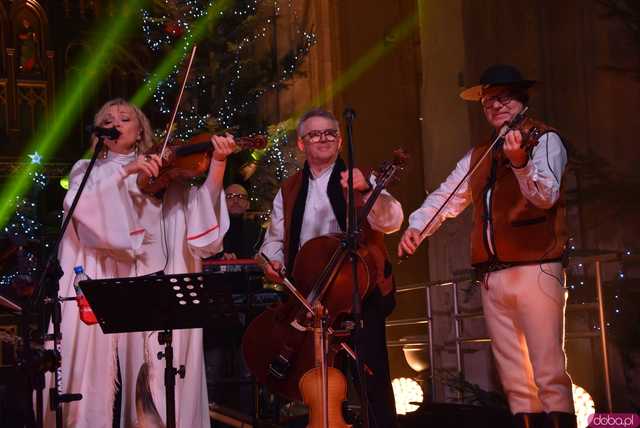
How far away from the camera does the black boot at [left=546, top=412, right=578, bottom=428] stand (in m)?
4.80

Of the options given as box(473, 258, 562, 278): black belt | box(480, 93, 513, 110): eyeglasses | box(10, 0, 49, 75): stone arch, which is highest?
box(10, 0, 49, 75): stone arch

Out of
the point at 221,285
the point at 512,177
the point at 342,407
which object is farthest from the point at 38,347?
the point at 512,177

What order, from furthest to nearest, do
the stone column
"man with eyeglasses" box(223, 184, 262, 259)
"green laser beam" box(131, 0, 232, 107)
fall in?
"green laser beam" box(131, 0, 232, 107)
"man with eyeglasses" box(223, 184, 262, 259)
the stone column

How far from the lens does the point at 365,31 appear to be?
1141cm

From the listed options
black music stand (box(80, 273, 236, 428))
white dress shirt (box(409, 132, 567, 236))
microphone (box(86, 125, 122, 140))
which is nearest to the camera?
black music stand (box(80, 273, 236, 428))

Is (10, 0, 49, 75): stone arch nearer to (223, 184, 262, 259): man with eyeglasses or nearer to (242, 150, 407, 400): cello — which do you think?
(223, 184, 262, 259): man with eyeglasses

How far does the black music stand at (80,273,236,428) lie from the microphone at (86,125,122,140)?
97 centimetres

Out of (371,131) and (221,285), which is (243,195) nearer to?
(371,131)

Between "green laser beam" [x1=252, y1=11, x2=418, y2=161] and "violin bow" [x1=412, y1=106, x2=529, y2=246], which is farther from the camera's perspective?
"green laser beam" [x1=252, y1=11, x2=418, y2=161]

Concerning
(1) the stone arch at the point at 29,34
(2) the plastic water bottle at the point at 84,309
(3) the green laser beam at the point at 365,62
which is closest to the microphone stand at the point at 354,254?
(2) the plastic water bottle at the point at 84,309

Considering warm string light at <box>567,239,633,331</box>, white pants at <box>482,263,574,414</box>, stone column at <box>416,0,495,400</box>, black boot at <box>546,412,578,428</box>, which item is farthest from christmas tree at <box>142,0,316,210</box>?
black boot at <box>546,412,578,428</box>

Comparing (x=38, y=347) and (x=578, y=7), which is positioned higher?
(x=578, y=7)

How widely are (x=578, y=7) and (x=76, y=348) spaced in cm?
477

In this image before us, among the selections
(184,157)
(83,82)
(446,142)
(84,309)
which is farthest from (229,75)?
(84,309)
